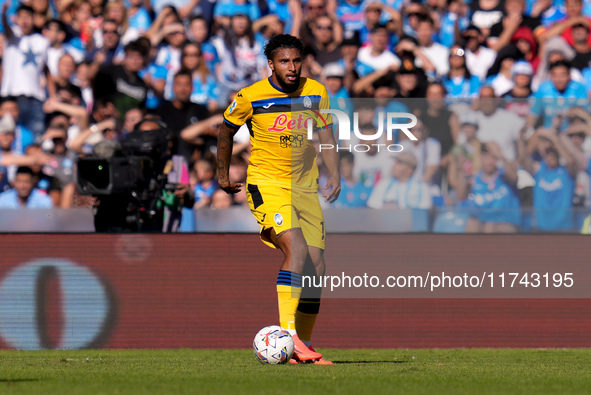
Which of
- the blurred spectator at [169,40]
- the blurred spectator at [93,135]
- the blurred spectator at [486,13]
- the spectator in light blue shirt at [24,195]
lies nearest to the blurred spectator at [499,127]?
the blurred spectator at [486,13]

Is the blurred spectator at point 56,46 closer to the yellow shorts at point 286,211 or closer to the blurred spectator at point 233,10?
the blurred spectator at point 233,10

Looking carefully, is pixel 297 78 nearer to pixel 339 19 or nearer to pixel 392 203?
pixel 392 203

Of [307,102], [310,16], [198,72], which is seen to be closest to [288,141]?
[307,102]

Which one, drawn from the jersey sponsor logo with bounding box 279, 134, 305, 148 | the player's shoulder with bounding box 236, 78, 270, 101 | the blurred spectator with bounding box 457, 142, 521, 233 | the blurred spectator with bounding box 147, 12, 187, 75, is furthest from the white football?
the blurred spectator with bounding box 147, 12, 187, 75

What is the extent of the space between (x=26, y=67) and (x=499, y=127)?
6.78 meters

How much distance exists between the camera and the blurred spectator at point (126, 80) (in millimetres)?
12185

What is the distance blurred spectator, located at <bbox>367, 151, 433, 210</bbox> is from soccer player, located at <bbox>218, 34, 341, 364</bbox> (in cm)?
201

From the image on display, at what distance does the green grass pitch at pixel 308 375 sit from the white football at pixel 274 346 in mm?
87

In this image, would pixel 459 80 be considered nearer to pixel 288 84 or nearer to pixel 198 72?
pixel 198 72

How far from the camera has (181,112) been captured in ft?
38.1

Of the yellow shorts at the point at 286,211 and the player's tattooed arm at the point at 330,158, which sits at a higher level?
the player's tattooed arm at the point at 330,158

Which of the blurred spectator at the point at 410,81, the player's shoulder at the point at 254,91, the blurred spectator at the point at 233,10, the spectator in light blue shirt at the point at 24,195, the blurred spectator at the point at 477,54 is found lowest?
the spectator in light blue shirt at the point at 24,195

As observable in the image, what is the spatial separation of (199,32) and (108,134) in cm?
245

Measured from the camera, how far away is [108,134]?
37.6 ft
